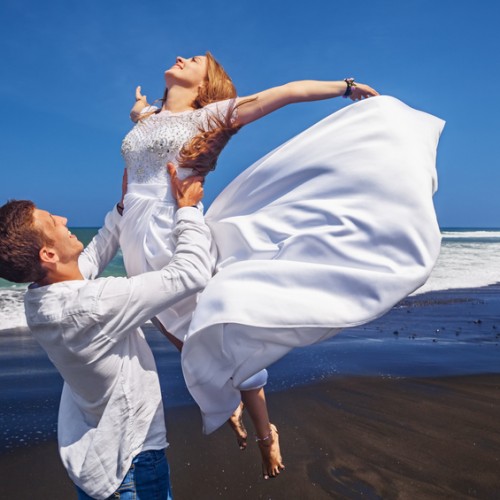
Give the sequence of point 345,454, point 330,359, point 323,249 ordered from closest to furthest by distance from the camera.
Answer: point 323,249, point 345,454, point 330,359

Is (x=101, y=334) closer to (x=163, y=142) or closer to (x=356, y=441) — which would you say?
(x=163, y=142)

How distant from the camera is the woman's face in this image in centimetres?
281

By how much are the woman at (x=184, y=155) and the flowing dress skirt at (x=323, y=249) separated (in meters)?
0.20

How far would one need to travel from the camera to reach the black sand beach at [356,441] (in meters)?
3.71

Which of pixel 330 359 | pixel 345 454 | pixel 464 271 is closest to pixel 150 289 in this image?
pixel 345 454

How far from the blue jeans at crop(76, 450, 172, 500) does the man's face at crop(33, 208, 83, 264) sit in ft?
2.91

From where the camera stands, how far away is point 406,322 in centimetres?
951

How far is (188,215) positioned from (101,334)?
24.4 inches

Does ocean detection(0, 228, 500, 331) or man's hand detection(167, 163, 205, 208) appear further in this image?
ocean detection(0, 228, 500, 331)

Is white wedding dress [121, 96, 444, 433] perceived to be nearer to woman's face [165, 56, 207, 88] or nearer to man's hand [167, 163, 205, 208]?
man's hand [167, 163, 205, 208]

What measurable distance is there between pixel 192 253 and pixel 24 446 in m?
3.14

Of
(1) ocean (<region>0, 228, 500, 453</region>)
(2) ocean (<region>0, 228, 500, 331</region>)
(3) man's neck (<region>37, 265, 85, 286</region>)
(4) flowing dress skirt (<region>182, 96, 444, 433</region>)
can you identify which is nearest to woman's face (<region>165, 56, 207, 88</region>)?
(4) flowing dress skirt (<region>182, 96, 444, 433</region>)

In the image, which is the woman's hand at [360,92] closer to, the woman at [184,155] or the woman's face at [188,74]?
the woman at [184,155]

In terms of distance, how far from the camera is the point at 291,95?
248 centimetres
